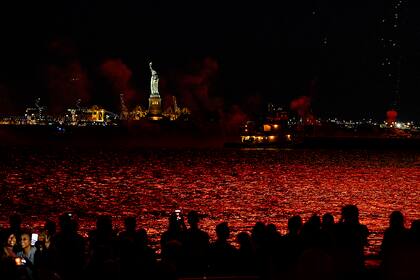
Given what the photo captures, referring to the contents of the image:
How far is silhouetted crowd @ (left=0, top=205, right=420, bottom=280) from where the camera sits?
695cm

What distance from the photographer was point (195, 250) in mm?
9547

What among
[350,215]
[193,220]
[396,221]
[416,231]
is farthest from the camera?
[193,220]

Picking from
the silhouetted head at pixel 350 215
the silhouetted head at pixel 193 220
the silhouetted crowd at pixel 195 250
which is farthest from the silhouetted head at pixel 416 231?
the silhouetted head at pixel 193 220

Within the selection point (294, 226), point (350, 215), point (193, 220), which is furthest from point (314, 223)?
point (193, 220)

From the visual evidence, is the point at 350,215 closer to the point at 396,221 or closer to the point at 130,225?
the point at 396,221

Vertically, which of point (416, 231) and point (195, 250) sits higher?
point (416, 231)

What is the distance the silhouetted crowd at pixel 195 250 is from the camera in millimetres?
6949

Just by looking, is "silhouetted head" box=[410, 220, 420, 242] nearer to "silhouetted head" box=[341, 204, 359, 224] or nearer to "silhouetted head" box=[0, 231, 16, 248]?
"silhouetted head" box=[341, 204, 359, 224]

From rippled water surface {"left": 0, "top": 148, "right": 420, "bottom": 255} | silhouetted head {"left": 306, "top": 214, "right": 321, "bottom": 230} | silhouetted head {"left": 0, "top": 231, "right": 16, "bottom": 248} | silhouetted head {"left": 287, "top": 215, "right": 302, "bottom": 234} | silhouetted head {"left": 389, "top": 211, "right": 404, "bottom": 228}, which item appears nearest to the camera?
silhouetted head {"left": 389, "top": 211, "right": 404, "bottom": 228}

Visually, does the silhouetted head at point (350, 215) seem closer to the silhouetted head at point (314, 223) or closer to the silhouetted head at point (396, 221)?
the silhouetted head at point (314, 223)

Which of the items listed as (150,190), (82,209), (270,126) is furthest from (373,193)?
(270,126)

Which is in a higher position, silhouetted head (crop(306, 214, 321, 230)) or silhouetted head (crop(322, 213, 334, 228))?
silhouetted head (crop(306, 214, 321, 230))

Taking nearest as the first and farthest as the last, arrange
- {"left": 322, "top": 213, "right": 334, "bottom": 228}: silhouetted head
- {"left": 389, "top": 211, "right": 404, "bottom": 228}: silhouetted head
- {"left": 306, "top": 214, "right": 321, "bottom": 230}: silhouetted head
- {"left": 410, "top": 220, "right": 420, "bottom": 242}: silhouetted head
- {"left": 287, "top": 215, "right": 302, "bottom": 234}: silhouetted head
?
{"left": 410, "top": 220, "right": 420, "bottom": 242}: silhouetted head, {"left": 389, "top": 211, "right": 404, "bottom": 228}: silhouetted head, {"left": 306, "top": 214, "right": 321, "bottom": 230}: silhouetted head, {"left": 287, "top": 215, "right": 302, "bottom": 234}: silhouetted head, {"left": 322, "top": 213, "right": 334, "bottom": 228}: silhouetted head

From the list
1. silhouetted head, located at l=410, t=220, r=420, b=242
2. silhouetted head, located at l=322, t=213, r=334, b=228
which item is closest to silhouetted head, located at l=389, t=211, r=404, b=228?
silhouetted head, located at l=410, t=220, r=420, b=242
